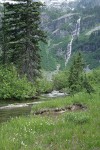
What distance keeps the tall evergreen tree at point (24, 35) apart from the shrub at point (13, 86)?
10.5ft

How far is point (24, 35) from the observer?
54.4 metres

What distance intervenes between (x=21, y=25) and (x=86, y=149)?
145 ft

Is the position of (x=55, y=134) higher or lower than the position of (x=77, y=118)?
higher

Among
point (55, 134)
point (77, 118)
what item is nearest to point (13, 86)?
point (77, 118)

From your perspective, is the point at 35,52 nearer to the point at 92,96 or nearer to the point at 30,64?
the point at 30,64

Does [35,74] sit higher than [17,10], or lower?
lower

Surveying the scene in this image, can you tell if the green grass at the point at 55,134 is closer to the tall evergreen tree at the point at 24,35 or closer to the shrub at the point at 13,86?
the shrub at the point at 13,86

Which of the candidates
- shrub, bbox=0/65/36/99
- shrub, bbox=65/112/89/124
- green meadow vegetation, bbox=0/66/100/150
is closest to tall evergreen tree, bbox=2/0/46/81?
shrub, bbox=0/65/36/99

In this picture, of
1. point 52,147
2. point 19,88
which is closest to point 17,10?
point 19,88

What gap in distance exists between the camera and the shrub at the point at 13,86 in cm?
4771

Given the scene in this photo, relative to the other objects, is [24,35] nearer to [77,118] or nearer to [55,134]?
[77,118]

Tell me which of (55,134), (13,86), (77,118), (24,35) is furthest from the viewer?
(24,35)

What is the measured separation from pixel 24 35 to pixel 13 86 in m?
9.19

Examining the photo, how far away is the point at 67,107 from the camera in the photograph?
2070cm
